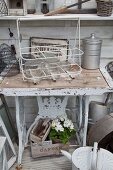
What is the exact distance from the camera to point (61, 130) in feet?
6.62

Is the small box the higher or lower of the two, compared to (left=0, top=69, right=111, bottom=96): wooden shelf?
lower

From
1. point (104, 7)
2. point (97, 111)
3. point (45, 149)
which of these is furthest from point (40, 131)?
point (104, 7)

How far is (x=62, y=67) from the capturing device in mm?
1914

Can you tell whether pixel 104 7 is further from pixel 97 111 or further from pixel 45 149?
pixel 45 149

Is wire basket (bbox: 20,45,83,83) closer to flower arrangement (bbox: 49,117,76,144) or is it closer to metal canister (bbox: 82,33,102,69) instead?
metal canister (bbox: 82,33,102,69)

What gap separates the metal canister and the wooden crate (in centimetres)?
73

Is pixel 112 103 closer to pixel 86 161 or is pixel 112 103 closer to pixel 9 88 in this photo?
pixel 86 161

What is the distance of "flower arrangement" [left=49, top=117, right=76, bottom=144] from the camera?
2.03 m

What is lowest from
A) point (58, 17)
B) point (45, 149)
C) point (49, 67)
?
point (45, 149)

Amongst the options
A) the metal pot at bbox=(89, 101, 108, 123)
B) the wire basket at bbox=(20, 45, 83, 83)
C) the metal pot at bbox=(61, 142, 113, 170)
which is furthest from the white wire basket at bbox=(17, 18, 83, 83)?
the metal pot at bbox=(61, 142, 113, 170)

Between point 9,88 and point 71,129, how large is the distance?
2.35 ft

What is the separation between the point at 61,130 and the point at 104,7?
1063 millimetres

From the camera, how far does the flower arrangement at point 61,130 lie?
2027mm

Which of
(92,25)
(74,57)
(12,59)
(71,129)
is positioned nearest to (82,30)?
(92,25)
